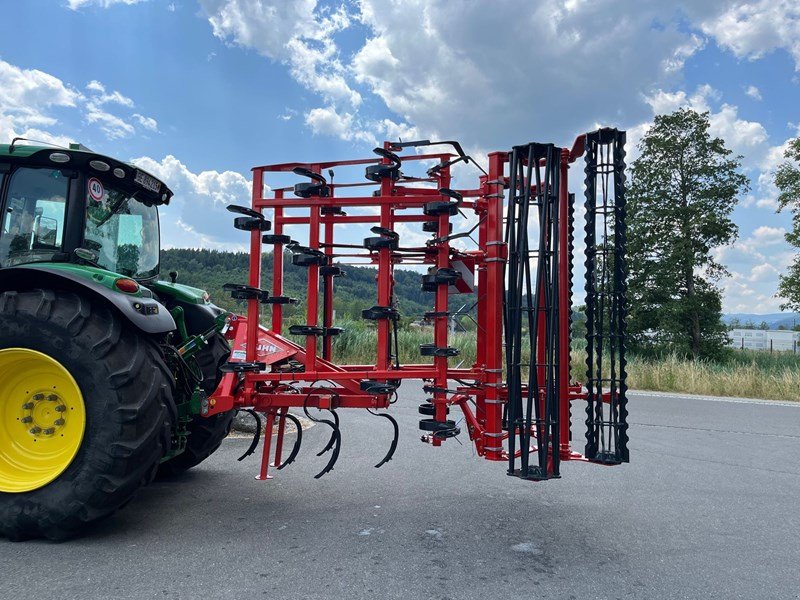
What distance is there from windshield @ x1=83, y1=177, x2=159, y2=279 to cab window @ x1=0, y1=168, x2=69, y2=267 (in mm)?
199

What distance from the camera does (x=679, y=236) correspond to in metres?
23.1

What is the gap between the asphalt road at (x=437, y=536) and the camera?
3064 mm

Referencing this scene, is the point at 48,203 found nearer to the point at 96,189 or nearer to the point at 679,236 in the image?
the point at 96,189

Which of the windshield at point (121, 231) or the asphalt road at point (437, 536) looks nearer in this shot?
the asphalt road at point (437, 536)

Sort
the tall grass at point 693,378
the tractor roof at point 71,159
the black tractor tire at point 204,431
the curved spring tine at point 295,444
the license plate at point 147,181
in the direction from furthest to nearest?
the tall grass at point 693,378, the black tractor tire at point 204,431, the license plate at point 147,181, the curved spring tine at point 295,444, the tractor roof at point 71,159

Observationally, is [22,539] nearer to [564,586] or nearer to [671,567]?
[564,586]

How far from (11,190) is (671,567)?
4885mm

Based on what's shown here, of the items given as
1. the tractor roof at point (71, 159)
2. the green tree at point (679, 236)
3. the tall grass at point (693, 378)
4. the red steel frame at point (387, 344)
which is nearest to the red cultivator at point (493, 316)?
the red steel frame at point (387, 344)

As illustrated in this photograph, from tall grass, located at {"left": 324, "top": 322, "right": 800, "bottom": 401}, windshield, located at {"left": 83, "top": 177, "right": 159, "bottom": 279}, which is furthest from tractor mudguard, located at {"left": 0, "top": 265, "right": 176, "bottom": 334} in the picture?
tall grass, located at {"left": 324, "top": 322, "right": 800, "bottom": 401}

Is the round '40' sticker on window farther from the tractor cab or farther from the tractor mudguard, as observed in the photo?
the tractor mudguard

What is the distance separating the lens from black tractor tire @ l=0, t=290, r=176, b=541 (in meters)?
3.52

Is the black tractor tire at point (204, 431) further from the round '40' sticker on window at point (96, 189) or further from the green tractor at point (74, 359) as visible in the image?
the round '40' sticker on window at point (96, 189)

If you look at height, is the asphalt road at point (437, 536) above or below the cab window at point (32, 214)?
below

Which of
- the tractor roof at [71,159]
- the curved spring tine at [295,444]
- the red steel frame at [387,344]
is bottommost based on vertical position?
the curved spring tine at [295,444]
